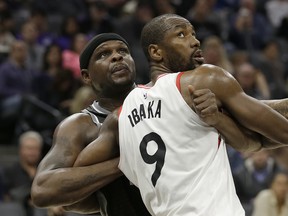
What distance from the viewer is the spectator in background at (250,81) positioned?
11.2 m

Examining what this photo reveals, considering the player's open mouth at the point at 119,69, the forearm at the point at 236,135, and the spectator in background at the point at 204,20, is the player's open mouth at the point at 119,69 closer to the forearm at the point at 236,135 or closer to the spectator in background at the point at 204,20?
the forearm at the point at 236,135

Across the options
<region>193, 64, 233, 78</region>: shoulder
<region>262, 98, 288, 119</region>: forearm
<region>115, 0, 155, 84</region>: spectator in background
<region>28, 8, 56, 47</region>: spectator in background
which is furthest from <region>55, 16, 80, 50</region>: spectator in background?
<region>193, 64, 233, 78</region>: shoulder

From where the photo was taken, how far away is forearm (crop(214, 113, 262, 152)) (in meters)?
3.83

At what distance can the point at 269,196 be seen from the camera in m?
8.23

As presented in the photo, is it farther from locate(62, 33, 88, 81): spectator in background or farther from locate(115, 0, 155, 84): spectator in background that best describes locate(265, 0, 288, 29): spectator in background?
locate(62, 33, 88, 81): spectator in background

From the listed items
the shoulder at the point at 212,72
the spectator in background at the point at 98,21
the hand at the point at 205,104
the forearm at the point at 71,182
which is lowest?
the spectator in background at the point at 98,21

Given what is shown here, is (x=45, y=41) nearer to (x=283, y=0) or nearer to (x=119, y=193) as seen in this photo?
(x=283, y=0)

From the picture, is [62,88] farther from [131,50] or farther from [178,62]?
[178,62]

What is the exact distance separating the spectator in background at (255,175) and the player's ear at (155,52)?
212 inches

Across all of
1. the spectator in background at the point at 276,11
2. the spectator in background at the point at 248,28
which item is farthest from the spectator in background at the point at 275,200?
the spectator in background at the point at 276,11

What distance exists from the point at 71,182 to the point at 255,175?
18.4 feet

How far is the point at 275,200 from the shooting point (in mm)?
8234

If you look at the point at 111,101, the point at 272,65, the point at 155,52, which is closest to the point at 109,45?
the point at 111,101

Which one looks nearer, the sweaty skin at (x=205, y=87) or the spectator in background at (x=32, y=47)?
the sweaty skin at (x=205, y=87)
